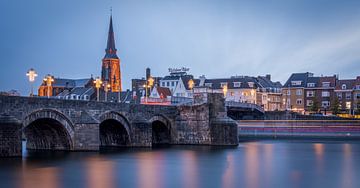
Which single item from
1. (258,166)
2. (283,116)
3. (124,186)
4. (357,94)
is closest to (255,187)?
(124,186)

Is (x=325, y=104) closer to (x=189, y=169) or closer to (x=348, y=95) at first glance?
(x=348, y=95)

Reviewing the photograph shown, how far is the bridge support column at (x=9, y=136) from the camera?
35500mm

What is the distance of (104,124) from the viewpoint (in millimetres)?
51844

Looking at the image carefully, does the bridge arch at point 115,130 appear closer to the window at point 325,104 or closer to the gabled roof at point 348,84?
the gabled roof at point 348,84

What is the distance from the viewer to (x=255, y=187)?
28.1 m

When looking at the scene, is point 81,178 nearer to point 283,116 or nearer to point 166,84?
point 283,116

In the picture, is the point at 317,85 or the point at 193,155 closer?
the point at 193,155

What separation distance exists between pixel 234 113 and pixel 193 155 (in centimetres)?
3999

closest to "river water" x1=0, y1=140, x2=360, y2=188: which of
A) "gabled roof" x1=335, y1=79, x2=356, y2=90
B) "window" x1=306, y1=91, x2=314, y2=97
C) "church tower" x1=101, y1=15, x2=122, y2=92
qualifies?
"gabled roof" x1=335, y1=79, x2=356, y2=90

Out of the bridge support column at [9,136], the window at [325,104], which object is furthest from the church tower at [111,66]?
the bridge support column at [9,136]

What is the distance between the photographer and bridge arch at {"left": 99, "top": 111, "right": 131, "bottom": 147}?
48.2 m


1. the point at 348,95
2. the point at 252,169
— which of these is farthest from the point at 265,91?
the point at 252,169

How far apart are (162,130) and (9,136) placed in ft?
82.6

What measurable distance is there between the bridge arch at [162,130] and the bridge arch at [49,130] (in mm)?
13269
